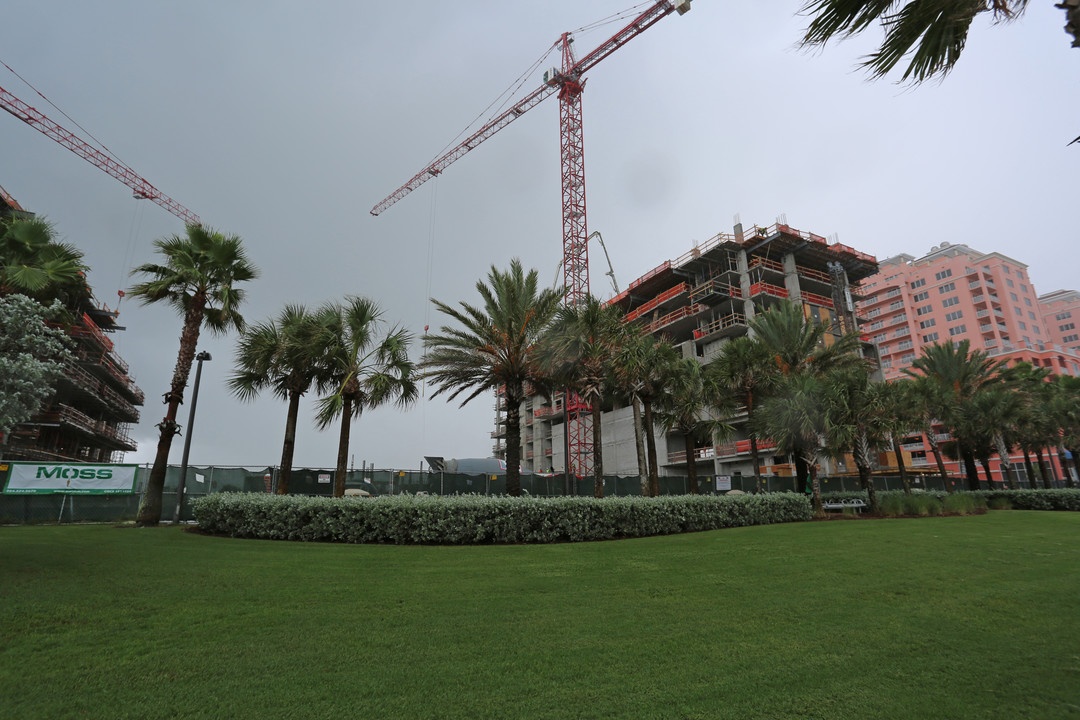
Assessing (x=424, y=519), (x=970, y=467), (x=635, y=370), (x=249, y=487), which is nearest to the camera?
(x=424, y=519)

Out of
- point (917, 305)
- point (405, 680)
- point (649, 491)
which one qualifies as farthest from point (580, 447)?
point (917, 305)

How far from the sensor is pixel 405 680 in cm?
397

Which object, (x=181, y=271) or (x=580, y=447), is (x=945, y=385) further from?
(x=181, y=271)

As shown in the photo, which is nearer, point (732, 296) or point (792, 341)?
point (792, 341)

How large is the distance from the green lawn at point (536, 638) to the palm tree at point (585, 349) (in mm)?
8984

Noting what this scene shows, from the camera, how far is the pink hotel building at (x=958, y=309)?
87250 millimetres

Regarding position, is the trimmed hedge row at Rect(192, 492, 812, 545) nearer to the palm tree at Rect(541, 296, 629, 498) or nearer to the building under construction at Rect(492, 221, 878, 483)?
the palm tree at Rect(541, 296, 629, 498)

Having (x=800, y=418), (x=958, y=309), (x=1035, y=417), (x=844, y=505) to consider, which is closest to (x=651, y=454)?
(x=800, y=418)

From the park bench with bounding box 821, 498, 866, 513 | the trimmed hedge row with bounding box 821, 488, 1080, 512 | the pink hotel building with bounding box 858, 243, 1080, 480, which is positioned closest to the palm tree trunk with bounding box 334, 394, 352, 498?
the park bench with bounding box 821, 498, 866, 513

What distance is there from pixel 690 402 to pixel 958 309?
312ft

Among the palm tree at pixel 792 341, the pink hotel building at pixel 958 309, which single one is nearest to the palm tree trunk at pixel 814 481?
the palm tree at pixel 792 341

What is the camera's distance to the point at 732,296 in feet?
159

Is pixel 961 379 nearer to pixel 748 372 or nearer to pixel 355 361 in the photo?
pixel 748 372

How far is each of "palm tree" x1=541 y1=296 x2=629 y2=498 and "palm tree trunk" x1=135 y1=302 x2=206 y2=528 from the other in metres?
11.7
